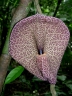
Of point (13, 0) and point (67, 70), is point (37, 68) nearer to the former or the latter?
point (13, 0)

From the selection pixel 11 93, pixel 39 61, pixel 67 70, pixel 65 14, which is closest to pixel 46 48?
pixel 39 61

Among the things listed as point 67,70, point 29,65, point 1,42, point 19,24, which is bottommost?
point 67,70

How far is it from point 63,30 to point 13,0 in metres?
0.65

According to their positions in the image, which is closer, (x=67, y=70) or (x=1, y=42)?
(x=1, y=42)

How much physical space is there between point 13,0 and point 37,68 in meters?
0.64

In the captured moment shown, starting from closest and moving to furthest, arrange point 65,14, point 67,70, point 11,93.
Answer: point 65,14 → point 11,93 → point 67,70

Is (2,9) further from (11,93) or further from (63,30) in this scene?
(63,30)

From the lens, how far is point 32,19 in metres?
0.51

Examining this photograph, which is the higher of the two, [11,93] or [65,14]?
[65,14]

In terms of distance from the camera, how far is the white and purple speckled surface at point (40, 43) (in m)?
0.52

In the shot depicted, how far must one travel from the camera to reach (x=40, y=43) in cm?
57

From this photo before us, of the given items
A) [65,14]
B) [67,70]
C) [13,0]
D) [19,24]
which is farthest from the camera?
[67,70]

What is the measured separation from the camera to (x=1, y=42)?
44.7 inches

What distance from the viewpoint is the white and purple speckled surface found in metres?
0.52
